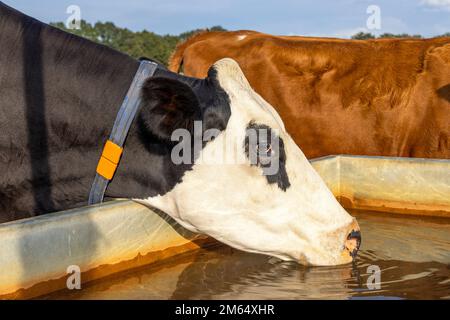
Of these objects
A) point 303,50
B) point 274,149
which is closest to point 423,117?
point 303,50

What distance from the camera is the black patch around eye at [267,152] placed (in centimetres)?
283

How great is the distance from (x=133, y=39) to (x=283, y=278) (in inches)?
1425

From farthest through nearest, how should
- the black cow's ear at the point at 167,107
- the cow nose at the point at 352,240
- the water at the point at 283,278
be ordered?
the cow nose at the point at 352,240 → the water at the point at 283,278 → the black cow's ear at the point at 167,107

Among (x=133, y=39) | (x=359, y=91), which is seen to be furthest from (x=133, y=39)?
(x=359, y=91)

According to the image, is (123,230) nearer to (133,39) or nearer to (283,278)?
(283,278)

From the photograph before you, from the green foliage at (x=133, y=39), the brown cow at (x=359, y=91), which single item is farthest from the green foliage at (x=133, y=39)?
the brown cow at (x=359, y=91)

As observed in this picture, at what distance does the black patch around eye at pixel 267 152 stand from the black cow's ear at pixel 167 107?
248mm

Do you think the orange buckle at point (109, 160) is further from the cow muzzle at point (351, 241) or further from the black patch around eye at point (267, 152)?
the cow muzzle at point (351, 241)

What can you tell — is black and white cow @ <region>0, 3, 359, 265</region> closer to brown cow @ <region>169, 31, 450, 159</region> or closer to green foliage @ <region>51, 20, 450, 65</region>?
brown cow @ <region>169, 31, 450, 159</region>

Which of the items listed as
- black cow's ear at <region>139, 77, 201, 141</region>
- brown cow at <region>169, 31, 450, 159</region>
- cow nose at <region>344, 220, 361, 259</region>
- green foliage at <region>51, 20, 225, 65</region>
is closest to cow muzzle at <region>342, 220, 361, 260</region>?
cow nose at <region>344, 220, 361, 259</region>
